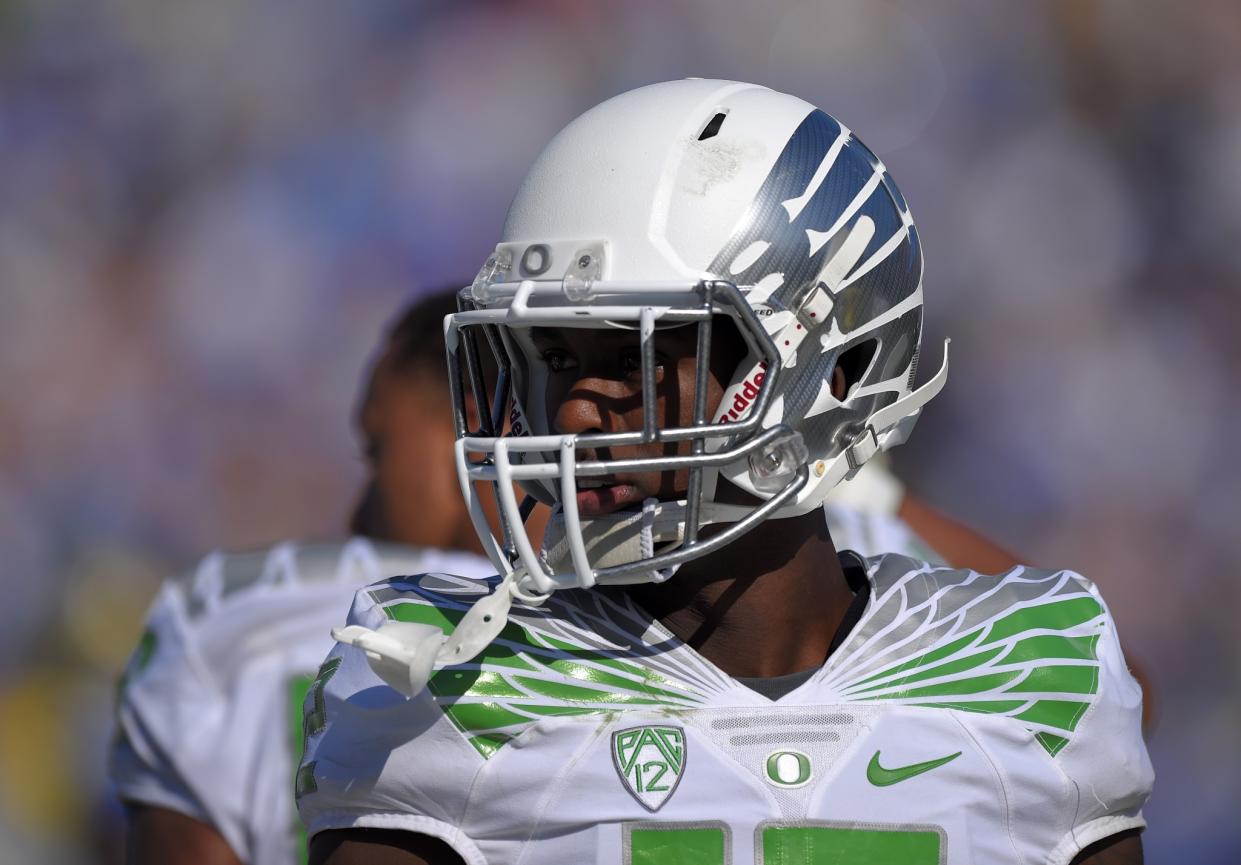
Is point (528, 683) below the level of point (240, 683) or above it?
above

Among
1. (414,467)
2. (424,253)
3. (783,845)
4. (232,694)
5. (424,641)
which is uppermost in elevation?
(424,641)

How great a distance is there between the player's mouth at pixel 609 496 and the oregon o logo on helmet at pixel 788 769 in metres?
0.30

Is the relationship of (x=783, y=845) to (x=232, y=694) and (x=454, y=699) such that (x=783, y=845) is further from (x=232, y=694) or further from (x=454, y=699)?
(x=232, y=694)

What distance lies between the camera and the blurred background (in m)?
5.05

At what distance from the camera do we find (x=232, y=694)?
2.97 m

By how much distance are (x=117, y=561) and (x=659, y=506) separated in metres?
4.26

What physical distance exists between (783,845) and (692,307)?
1.84ft

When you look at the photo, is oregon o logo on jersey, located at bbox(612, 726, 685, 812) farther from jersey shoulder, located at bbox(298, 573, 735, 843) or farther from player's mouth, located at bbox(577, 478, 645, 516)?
player's mouth, located at bbox(577, 478, 645, 516)

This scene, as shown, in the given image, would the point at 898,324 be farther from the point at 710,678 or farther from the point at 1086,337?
Result: the point at 1086,337

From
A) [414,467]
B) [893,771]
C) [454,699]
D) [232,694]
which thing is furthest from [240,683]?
[893,771]

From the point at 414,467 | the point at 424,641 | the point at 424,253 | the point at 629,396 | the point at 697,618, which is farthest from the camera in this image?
the point at 424,253

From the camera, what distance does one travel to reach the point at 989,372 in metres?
5.11

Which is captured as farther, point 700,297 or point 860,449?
point 860,449

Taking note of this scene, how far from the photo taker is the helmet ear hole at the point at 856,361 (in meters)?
1.75
